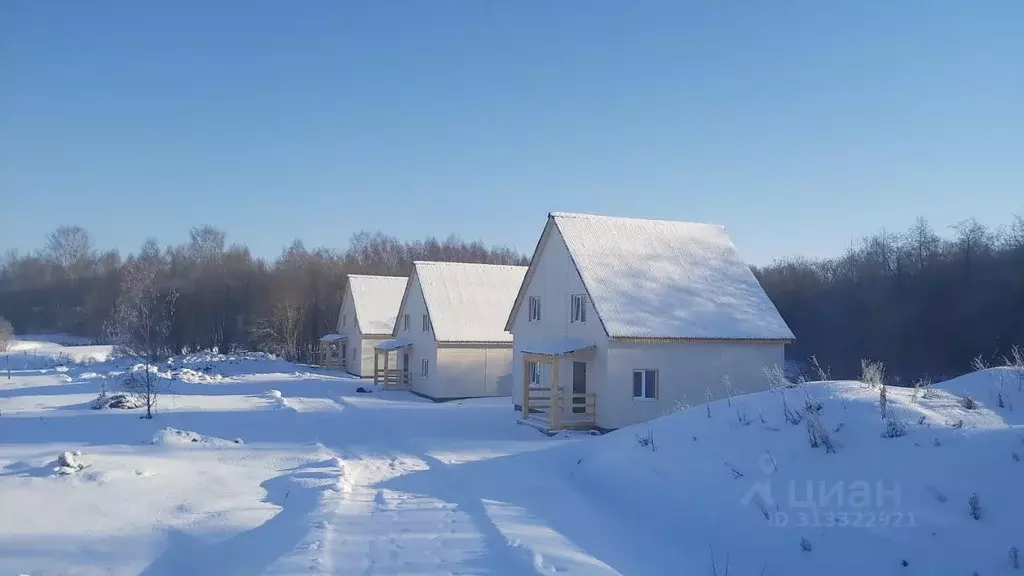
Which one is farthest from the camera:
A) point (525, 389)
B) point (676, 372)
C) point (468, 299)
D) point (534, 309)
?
point (468, 299)

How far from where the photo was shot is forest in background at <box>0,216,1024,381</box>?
3872 centimetres

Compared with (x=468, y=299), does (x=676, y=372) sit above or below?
below

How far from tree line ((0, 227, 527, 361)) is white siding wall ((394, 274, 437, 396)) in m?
14.9

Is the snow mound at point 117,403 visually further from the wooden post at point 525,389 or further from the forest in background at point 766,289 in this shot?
the forest in background at point 766,289

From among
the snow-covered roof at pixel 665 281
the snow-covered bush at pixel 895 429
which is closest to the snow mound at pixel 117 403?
the snow-covered roof at pixel 665 281

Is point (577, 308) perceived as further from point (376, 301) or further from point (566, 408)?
point (376, 301)

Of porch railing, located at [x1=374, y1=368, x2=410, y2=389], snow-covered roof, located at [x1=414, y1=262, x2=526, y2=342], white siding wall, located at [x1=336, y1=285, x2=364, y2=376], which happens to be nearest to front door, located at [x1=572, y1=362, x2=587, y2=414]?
snow-covered roof, located at [x1=414, y1=262, x2=526, y2=342]

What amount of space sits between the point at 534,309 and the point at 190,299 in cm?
4603

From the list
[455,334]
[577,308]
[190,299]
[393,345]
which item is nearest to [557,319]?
[577,308]

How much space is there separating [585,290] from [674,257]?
195 inches

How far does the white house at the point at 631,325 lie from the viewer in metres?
21.4

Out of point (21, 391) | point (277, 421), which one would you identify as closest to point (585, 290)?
point (277, 421)

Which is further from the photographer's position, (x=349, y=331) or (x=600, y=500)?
(x=349, y=331)

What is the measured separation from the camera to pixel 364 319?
43625 mm
